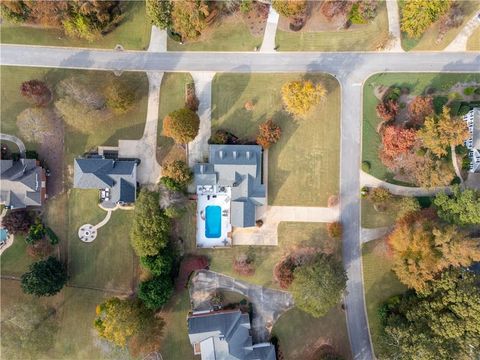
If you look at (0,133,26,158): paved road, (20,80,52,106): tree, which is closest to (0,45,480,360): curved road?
(20,80,52,106): tree

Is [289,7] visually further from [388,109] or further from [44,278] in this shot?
[44,278]

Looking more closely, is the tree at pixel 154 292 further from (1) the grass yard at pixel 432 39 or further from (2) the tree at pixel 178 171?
(1) the grass yard at pixel 432 39

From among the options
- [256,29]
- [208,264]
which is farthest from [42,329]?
[256,29]

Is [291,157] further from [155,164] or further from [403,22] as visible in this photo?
[403,22]

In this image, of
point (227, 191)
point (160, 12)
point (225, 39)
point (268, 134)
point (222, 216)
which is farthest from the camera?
point (225, 39)

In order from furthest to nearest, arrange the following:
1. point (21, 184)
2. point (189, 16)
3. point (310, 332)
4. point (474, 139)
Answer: point (310, 332) → point (21, 184) → point (474, 139) → point (189, 16)

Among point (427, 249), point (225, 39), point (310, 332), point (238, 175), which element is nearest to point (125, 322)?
point (238, 175)
